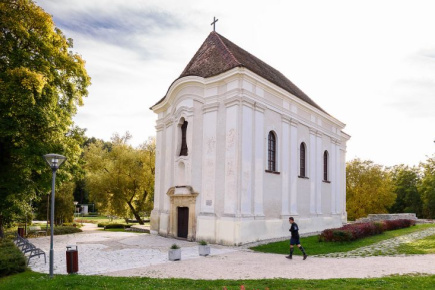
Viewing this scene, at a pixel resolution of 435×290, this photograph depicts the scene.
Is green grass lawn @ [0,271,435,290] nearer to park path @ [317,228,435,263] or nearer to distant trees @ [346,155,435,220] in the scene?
park path @ [317,228,435,263]

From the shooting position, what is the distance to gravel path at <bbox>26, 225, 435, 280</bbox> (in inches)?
410

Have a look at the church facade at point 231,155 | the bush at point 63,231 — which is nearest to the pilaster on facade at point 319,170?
the church facade at point 231,155

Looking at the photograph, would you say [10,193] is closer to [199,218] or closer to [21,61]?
[21,61]

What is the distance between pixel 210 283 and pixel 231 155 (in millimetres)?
9702

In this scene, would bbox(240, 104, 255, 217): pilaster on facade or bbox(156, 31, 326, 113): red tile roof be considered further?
bbox(156, 31, 326, 113): red tile roof

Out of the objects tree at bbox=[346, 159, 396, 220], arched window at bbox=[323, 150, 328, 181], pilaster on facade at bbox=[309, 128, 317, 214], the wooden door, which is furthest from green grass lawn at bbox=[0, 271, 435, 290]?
tree at bbox=[346, 159, 396, 220]

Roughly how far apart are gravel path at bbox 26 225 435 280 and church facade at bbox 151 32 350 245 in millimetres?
2944

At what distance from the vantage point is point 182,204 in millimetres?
20469

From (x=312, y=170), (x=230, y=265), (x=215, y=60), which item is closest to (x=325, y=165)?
(x=312, y=170)

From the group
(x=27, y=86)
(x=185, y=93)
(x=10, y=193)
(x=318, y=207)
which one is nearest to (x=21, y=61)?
(x=27, y=86)

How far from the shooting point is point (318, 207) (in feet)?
83.9

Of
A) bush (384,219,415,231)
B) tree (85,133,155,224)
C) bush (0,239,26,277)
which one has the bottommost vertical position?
bush (384,219,415,231)

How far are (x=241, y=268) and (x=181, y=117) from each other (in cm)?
1178

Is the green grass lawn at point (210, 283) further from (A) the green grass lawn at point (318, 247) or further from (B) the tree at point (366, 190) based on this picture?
(B) the tree at point (366, 190)
